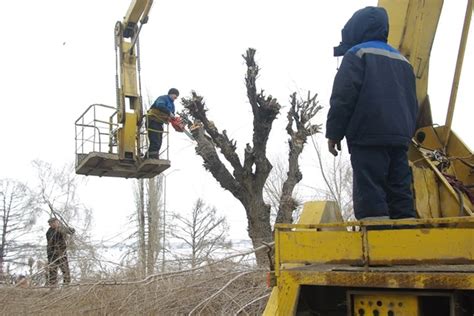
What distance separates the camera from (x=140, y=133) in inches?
429

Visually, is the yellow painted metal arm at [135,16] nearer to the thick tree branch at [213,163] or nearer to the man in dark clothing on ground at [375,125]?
the thick tree branch at [213,163]

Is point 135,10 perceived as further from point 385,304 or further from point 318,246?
point 385,304

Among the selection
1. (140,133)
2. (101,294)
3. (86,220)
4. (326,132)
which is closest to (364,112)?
(326,132)

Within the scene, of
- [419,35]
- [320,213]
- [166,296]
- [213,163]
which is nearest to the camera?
[320,213]

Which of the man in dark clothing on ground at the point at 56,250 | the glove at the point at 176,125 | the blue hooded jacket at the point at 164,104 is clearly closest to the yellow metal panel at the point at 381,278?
the man in dark clothing on ground at the point at 56,250

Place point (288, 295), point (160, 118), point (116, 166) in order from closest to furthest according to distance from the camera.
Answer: point (288, 295) → point (116, 166) → point (160, 118)

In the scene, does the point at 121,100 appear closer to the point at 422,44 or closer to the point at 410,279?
the point at 422,44

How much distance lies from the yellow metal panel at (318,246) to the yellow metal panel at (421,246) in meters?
0.12

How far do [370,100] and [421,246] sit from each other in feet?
3.56

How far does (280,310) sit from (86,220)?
82.9 feet

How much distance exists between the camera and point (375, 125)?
359cm

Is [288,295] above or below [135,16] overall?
below

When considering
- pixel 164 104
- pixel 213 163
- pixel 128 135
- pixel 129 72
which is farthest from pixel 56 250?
pixel 213 163

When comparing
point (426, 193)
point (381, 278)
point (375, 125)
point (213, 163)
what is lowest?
point (381, 278)
